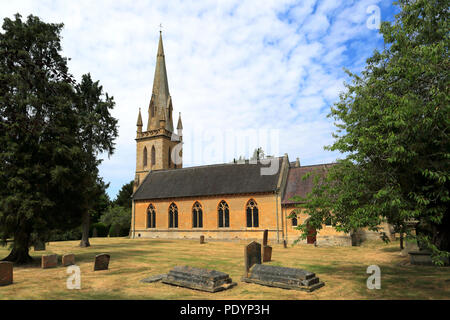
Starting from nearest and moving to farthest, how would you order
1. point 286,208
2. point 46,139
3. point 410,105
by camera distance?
point 410,105 < point 46,139 < point 286,208

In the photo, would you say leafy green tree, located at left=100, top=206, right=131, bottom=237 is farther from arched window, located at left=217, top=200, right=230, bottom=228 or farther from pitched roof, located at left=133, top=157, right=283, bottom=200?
arched window, located at left=217, top=200, right=230, bottom=228

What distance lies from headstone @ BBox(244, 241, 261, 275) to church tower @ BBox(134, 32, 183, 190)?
122 ft

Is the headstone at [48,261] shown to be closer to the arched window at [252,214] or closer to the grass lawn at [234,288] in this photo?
the grass lawn at [234,288]

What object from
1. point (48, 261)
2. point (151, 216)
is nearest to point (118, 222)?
point (151, 216)

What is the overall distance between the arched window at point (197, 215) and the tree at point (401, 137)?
26.4 m

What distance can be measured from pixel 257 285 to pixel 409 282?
6.06m

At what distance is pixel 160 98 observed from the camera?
2125 inches

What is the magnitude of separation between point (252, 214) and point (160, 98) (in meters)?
30.5

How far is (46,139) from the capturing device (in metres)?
17.6

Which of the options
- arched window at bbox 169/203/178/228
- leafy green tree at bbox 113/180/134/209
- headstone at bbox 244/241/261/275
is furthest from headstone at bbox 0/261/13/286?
leafy green tree at bbox 113/180/134/209

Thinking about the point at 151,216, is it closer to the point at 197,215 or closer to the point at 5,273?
the point at 197,215
